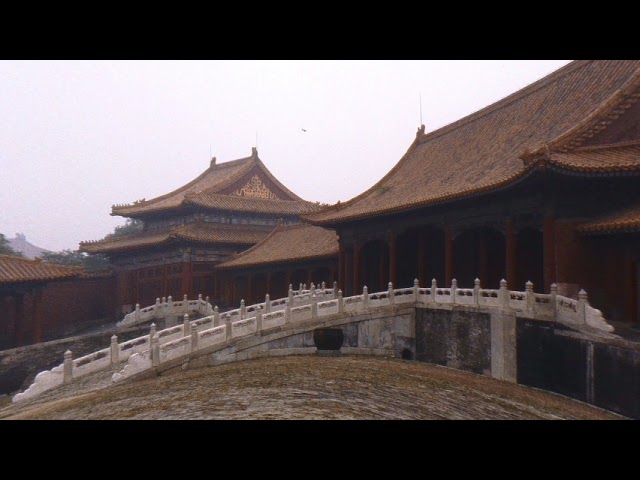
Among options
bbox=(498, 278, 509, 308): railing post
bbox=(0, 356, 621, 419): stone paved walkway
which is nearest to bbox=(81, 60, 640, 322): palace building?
bbox=(498, 278, 509, 308): railing post

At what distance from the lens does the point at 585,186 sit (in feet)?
41.2

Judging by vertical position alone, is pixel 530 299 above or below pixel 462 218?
below

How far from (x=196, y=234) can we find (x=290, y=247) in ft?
20.3

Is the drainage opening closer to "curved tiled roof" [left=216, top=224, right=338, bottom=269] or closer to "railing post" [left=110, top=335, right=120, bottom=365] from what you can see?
"curved tiled roof" [left=216, top=224, right=338, bottom=269]

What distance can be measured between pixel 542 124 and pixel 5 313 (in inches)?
943

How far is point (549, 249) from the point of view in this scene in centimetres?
1274

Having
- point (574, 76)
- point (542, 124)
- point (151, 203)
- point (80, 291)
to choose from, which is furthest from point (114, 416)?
point (151, 203)

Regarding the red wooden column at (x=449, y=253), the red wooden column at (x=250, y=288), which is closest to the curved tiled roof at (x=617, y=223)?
the red wooden column at (x=449, y=253)

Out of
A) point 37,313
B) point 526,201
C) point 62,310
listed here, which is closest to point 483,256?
point 526,201

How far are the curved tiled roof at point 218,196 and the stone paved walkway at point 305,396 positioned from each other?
766 inches

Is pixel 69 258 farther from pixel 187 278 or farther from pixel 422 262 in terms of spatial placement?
pixel 422 262

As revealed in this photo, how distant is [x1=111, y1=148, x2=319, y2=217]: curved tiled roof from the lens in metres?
32.1

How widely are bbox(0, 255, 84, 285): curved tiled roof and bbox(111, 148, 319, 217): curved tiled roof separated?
9908mm

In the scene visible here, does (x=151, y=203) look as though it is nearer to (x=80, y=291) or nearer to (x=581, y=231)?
(x=80, y=291)
